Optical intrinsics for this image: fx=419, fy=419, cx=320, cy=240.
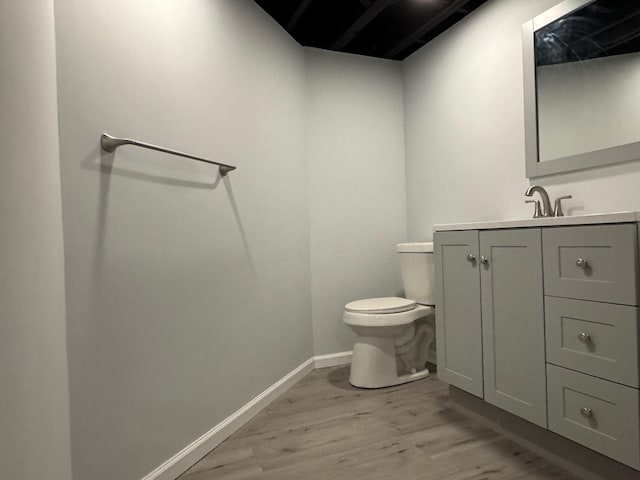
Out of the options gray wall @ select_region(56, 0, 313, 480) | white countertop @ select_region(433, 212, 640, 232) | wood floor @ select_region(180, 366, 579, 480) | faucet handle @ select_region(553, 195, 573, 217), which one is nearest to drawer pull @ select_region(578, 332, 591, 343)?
white countertop @ select_region(433, 212, 640, 232)

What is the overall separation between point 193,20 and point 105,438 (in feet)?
4.93

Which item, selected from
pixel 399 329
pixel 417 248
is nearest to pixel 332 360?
pixel 399 329

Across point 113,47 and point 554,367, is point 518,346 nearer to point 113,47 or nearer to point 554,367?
point 554,367

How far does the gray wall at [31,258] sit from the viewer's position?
83 cm

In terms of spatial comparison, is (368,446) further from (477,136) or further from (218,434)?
(477,136)

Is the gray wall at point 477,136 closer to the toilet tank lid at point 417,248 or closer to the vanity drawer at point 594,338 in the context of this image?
the toilet tank lid at point 417,248

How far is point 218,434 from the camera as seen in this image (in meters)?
1.71

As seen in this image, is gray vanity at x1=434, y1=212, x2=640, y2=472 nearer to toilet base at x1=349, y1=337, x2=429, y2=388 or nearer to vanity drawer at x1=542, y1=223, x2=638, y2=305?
vanity drawer at x1=542, y1=223, x2=638, y2=305

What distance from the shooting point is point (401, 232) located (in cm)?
292

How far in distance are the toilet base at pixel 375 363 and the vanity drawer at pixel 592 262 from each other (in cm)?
103

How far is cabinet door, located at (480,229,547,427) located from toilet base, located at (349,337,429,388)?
667 mm

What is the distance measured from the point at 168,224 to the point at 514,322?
133 cm

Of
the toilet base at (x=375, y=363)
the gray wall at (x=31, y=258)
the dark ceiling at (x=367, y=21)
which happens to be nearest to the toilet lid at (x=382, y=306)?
the toilet base at (x=375, y=363)

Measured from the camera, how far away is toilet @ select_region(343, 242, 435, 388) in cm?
224
